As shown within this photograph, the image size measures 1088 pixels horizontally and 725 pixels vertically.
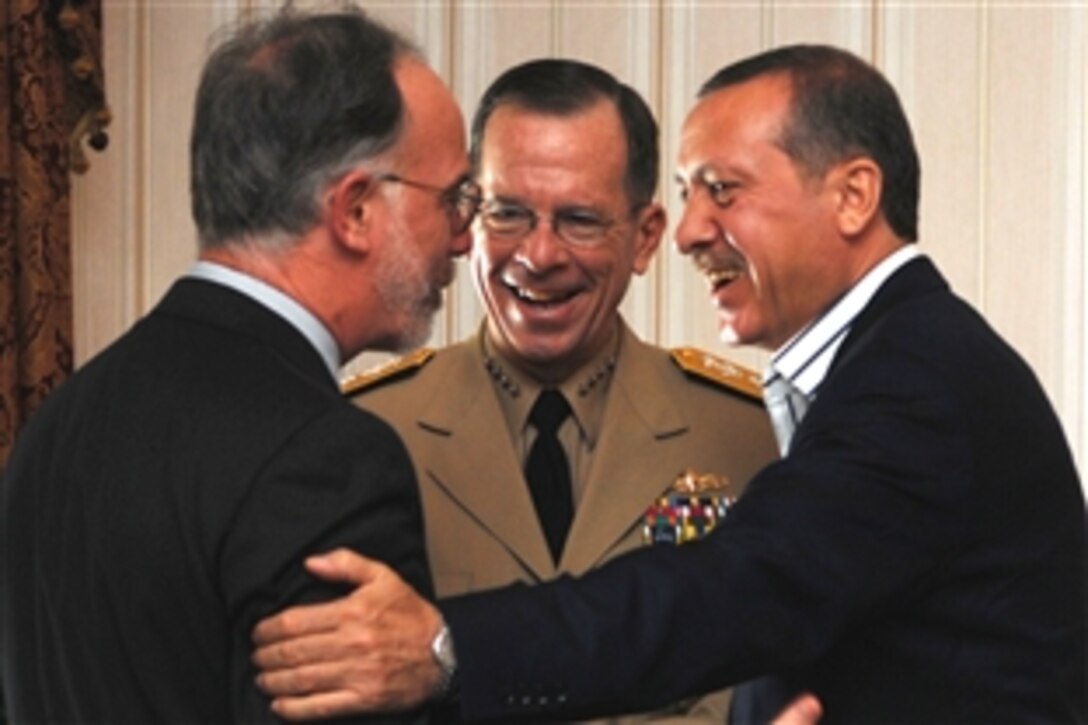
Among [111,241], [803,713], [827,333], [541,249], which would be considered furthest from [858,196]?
[111,241]

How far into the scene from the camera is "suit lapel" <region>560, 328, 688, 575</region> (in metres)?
2.69

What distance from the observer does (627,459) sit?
274 centimetres

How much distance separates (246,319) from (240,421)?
0.13m

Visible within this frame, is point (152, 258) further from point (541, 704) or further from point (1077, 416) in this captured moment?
point (541, 704)

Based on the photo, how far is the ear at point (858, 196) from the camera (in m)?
Answer: 2.35

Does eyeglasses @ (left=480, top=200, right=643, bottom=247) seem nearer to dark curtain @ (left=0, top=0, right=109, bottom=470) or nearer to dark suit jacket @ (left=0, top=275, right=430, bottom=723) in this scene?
dark suit jacket @ (left=0, top=275, right=430, bottom=723)

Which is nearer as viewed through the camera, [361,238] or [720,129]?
[361,238]

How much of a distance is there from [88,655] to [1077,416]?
126 inches

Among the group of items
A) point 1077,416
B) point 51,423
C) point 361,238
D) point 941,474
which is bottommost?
point 1077,416

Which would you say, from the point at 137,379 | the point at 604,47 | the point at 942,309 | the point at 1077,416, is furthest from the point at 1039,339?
the point at 137,379

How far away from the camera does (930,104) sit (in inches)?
177

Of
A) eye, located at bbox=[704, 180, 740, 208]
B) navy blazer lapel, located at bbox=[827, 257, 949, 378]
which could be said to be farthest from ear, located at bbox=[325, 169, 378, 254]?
eye, located at bbox=[704, 180, 740, 208]

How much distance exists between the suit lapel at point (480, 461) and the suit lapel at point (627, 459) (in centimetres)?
6

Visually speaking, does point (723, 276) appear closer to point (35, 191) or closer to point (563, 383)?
point (563, 383)
